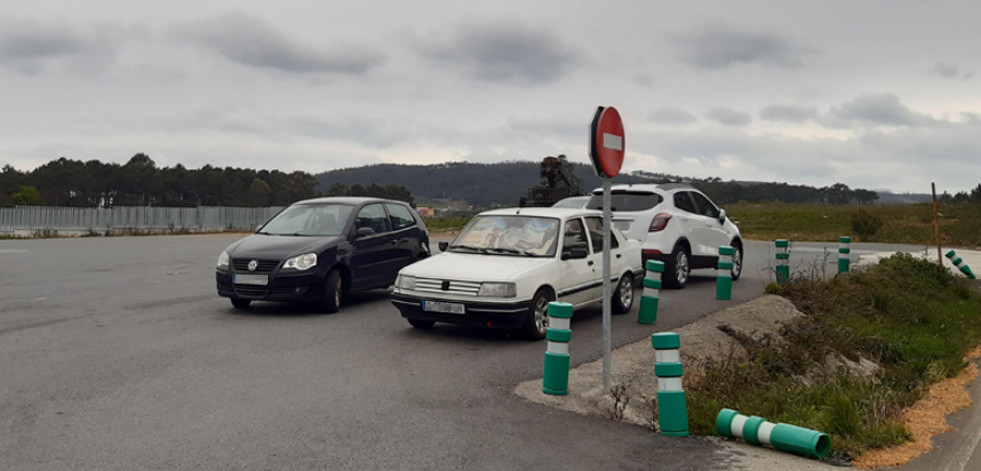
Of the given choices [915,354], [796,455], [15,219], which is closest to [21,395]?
[796,455]

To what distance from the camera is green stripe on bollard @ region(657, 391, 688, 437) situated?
6090 mm

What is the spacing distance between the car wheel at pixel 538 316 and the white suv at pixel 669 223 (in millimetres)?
5059

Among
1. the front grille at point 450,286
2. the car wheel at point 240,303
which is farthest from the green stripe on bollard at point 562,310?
the car wheel at point 240,303

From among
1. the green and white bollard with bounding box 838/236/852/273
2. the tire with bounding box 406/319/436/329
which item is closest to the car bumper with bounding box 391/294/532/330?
the tire with bounding box 406/319/436/329

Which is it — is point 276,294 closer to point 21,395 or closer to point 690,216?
point 21,395

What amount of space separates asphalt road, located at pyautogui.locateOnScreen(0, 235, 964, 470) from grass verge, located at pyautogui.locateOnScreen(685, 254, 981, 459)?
1.25 metres

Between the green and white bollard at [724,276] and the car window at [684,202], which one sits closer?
the green and white bollard at [724,276]

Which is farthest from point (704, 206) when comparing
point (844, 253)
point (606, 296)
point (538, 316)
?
point (606, 296)

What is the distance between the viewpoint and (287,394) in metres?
6.94

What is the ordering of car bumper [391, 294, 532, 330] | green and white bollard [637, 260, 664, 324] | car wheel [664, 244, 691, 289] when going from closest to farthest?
car bumper [391, 294, 532, 330], green and white bollard [637, 260, 664, 324], car wheel [664, 244, 691, 289]

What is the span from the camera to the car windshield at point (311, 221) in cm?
1234

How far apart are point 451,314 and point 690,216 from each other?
23.7 ft

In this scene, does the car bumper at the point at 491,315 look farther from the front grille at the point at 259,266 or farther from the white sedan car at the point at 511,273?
the front grille at the point at 259,266

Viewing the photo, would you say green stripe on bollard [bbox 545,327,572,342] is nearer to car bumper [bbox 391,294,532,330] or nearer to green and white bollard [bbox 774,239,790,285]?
car bumper [bbox 391,294,532,330]
